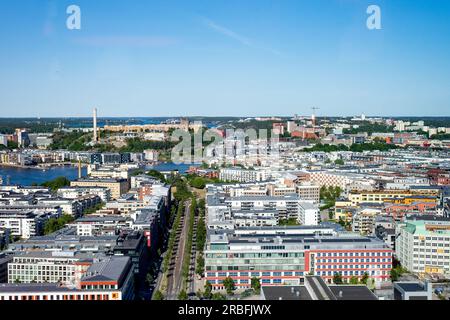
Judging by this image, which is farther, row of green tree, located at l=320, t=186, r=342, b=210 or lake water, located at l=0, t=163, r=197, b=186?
lake water, located at l=0, t=163, r=197, b=186

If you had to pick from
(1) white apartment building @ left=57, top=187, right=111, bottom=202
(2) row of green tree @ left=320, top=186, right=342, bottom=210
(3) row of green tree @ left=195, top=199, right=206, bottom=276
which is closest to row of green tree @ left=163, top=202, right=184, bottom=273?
(3) row of green tree @ left=195, top=199, right=206, bottom=276

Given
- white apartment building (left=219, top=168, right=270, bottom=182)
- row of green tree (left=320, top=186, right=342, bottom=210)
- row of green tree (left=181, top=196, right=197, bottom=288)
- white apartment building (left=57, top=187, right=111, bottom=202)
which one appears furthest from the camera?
white apartment building (left=219, top=168, right=270, bottom=182)

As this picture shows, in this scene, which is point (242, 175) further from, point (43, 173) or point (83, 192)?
point (43, 173)

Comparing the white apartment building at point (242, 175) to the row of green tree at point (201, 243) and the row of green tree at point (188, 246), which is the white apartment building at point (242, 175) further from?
the row of green tree at point (201, 243)

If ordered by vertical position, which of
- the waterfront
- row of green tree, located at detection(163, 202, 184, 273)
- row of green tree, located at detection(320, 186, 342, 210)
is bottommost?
row of green tree, located at detection(163, 202, 184, 273)

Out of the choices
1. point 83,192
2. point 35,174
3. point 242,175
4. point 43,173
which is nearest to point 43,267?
point 83,192

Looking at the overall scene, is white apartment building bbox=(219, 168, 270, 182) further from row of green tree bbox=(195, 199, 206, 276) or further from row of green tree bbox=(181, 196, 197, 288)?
row of green tree bbox=(195, 199, 206, 276)

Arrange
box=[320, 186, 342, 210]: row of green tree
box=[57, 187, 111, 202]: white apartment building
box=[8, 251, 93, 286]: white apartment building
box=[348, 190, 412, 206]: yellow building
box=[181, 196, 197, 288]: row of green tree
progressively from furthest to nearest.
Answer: box=[57, 187, 111, 202]: white apartment building
box=[320, 186, 342, 210]: row of green tree
box=[348, 190, 412, 206]: yellow building
box=[181, 196, 197, 288]: row of green tree
box=[8, 251, 93, 286]: white apartment building
